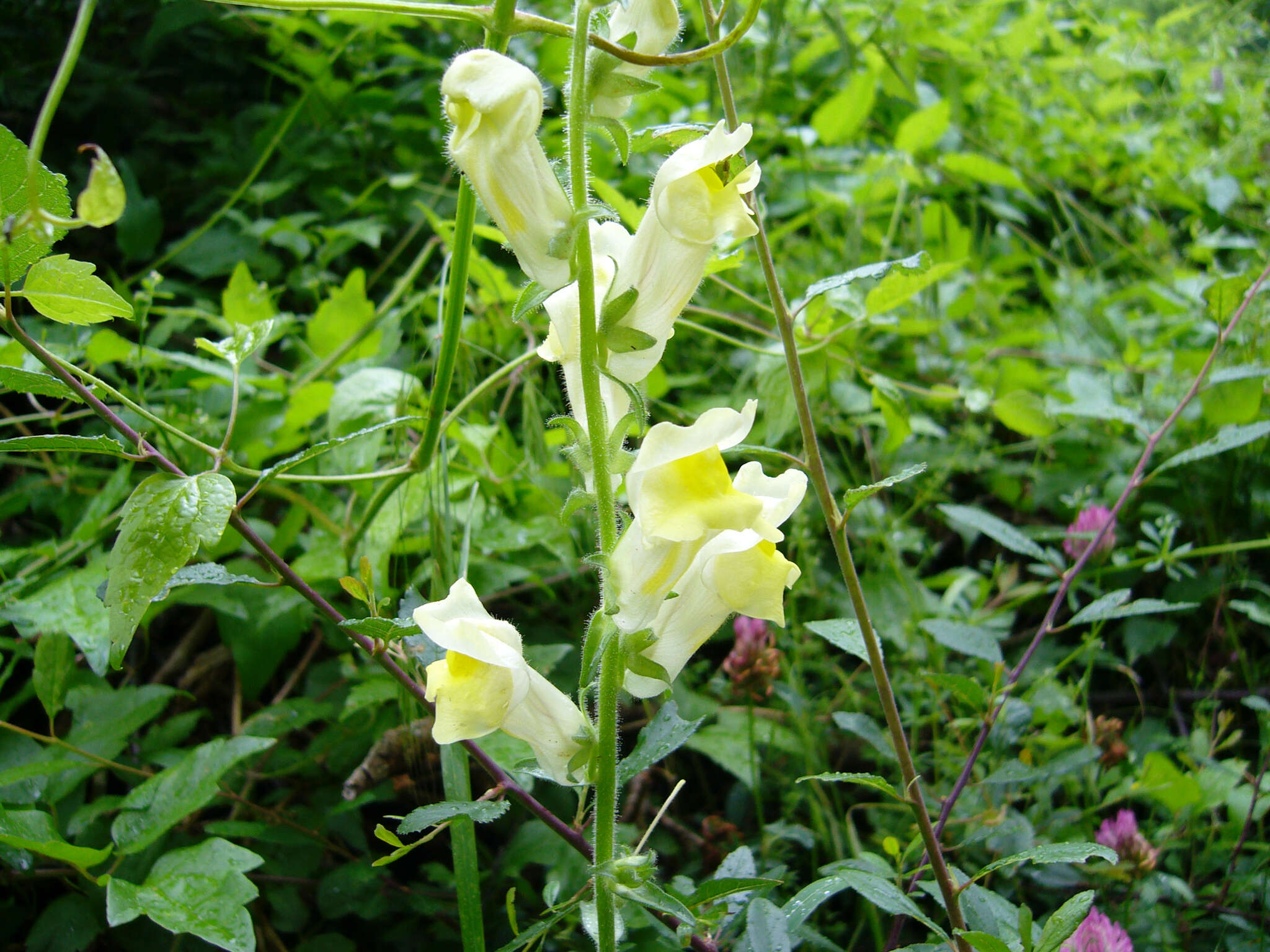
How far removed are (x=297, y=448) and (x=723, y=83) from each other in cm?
75

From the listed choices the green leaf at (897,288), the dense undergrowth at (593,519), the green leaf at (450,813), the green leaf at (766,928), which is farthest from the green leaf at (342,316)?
the green leaf at (766,928)

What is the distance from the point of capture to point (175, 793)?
76 centimetres

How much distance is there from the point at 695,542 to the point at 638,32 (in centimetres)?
35

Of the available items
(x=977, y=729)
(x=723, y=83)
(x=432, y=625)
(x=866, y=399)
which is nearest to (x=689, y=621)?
(x=432, y=625)

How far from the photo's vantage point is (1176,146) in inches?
93.9

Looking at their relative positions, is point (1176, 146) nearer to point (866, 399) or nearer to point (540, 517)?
point (866, 399)

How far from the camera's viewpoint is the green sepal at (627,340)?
1.83ft

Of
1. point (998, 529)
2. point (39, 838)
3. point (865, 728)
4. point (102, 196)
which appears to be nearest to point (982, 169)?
point (998, 529)

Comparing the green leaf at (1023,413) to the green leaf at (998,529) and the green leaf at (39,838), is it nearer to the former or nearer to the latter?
the green leaf at (998,529)

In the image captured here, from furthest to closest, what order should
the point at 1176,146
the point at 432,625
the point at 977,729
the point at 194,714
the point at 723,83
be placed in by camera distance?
the point at 1176,146 < the point at 977,729 < the point at 194,714 < the point at 723,83 < the point at 432,625

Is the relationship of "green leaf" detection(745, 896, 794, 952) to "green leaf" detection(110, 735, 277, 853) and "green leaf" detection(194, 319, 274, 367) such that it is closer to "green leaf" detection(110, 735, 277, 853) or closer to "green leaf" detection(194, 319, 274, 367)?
"green leaf" detection(110, 735, 277, 853)

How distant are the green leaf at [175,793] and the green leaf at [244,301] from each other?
0.58 metres

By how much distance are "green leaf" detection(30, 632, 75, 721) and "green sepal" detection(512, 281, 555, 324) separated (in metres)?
0.57

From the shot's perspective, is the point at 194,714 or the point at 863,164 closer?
the point at 194,714
